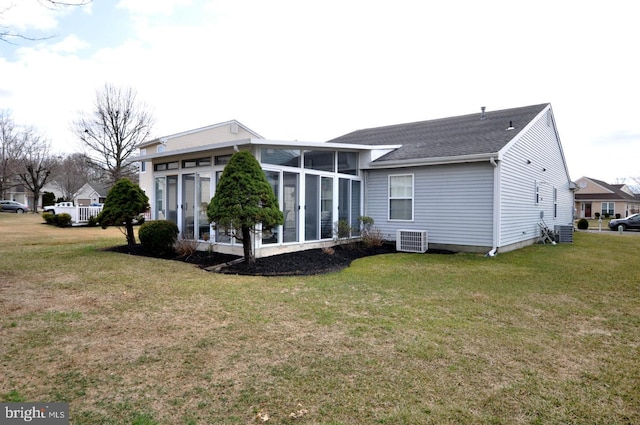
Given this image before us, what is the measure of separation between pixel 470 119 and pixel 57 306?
1414 cm

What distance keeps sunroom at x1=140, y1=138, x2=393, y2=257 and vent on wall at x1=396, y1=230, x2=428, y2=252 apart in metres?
1.53

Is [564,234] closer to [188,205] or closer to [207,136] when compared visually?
[188,205]

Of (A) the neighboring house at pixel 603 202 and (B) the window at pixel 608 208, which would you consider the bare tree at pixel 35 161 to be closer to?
(A) the neighboring house at pixel 603 202

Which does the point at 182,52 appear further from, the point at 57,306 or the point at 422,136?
the point at 57,306

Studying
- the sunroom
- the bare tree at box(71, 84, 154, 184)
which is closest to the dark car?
the sunroom

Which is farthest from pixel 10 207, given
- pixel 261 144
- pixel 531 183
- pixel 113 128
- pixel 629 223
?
pixel 629 223

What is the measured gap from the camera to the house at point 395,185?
9.47 meters

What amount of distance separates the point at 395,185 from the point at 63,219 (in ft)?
58.4

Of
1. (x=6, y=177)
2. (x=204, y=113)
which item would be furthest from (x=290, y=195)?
(x=6, y=177)

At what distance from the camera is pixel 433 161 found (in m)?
10.5

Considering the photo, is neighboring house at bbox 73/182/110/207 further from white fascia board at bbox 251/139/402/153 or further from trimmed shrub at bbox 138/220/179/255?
white fascia board at bbox 251/139/402/153

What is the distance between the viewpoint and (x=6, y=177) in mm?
35562

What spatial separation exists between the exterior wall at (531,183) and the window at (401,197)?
2622 millimetres

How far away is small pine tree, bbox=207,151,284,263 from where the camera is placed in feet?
24.9
